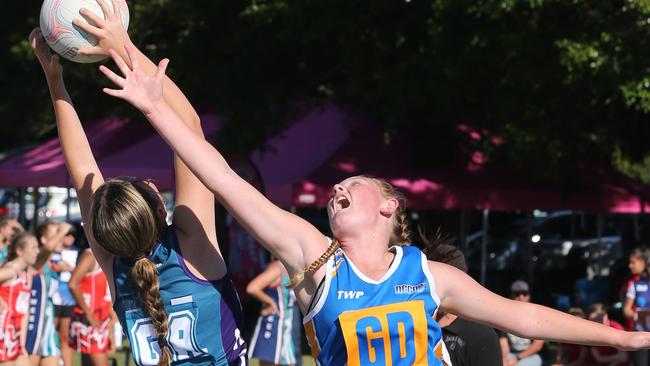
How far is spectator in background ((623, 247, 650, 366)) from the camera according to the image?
10.8 meters

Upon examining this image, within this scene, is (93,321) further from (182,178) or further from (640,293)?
(182,178)

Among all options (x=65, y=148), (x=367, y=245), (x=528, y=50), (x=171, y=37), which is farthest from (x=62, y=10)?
(x=171, y=37)

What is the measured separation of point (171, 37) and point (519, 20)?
5710mm

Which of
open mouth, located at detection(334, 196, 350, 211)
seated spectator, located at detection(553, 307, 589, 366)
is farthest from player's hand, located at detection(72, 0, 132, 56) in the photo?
seated spectator, located at detection(553, 307, 589, 366)

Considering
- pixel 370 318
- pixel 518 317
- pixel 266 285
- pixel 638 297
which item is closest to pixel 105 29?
pixel 370 318

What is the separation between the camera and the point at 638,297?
10992 mm

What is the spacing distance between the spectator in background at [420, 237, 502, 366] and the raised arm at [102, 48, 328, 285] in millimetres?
1588

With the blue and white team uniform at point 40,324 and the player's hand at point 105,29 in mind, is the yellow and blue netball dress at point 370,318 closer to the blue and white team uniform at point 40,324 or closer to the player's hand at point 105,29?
the player's hand at point 105,29

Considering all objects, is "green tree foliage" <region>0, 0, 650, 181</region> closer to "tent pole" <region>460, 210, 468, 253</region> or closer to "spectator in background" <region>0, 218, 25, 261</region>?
"tent pole" <region>460, 210, 468, 253</region>

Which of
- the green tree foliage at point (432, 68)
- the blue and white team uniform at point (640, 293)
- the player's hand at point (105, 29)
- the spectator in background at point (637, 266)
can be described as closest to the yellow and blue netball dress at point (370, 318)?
the player's hand at point (105, 29)

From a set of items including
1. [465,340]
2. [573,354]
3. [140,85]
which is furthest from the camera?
[573,354]

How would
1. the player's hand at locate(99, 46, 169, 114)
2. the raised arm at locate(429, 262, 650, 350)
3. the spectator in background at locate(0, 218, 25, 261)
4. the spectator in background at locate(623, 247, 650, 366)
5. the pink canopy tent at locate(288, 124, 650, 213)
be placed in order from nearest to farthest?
the player's hand at locate(99, 46, 169, 114), the raised arm at locate(429, 262, 650, 350), the spectator in background at locate(623, 247, 650, 366), the spectator in background at locate(0, 218, 25, 261), the pink canopy tent at locate(288, 124, 650, 213)

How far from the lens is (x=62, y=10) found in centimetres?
355

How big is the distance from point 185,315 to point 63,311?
346 inches
